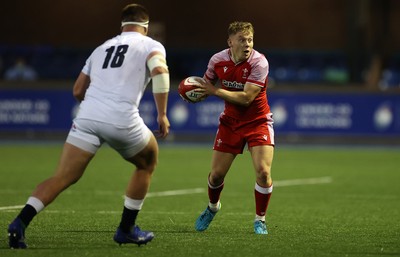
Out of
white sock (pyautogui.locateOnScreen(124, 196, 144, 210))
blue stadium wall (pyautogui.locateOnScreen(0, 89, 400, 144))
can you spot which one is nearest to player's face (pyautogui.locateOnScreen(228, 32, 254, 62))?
white sock (pyautogui.locateOnScreen(124, 196, 144, 210))

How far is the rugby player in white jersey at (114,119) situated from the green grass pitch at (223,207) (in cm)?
53

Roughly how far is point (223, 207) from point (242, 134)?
3071 mm

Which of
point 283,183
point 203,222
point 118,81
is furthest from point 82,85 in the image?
point 283,183

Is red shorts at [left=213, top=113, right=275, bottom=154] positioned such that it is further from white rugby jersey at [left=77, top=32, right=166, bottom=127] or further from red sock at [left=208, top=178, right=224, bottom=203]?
white rugby jersey at [left=77, top=32, right=166, bottom=127]

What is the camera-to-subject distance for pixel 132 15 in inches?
359

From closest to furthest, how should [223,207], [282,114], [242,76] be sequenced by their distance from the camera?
[242,76] < [223,207] < [282,114]

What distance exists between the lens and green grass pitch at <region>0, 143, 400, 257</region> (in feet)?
30.5

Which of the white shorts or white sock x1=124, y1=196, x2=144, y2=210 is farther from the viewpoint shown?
white sock x1=124, y1=196, x2=144, y2=210

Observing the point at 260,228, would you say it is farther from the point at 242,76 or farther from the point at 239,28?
the point at 239,28

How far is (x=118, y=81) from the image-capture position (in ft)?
29.1

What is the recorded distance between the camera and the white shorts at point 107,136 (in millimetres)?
8766

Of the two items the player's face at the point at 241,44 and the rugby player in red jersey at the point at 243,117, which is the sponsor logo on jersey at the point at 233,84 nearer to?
the rugby player in red jersey at the point at 243,117

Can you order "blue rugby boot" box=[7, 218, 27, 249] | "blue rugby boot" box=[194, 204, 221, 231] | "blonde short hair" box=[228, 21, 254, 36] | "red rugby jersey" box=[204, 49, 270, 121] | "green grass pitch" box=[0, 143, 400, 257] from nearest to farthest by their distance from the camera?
"blue rugby boot" box=[7, 218, 27, 249], "green grass pitch" box=[0, 143, 400, 257], "blonde short hair" box=[228, 21, 254, 36], "red rugby jersey" box=[204, 49, 270, 121], "blue rugby boot" box=[194, 204, 221, 231]

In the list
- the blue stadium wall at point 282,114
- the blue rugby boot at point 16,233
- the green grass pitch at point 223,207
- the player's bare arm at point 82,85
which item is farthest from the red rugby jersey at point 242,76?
the blue stadium wall at point 282,114
